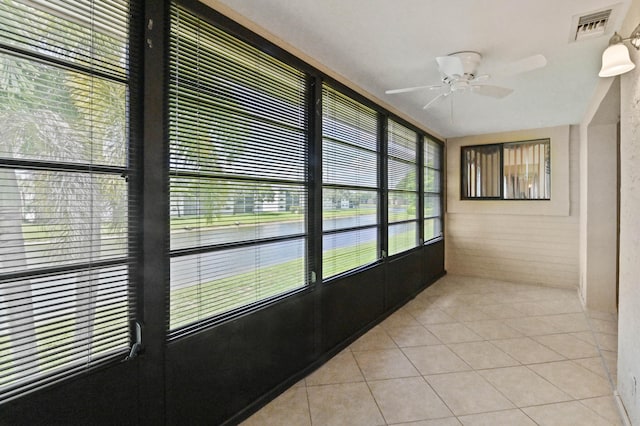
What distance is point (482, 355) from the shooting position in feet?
9.91

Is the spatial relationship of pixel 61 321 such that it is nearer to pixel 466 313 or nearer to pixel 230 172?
pixel 230 172

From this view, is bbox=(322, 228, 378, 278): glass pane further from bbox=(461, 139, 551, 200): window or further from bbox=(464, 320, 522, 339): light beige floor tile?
bbox=(461, 139, 551, 200): window

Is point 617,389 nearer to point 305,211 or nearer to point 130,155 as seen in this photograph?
point 305,211

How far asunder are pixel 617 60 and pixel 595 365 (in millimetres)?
2443

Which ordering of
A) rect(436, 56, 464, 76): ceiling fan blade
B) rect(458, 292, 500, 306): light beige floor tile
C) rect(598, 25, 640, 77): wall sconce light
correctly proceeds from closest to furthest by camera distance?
rect(598, 25, 640, 77): wall sconce light < rect(436, 56, 464, 76): ceiling fan blade < rect(458, 292, 500, 306): light beige floor tile

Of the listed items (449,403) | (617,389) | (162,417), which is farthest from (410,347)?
(162,417)

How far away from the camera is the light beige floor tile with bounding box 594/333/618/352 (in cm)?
312

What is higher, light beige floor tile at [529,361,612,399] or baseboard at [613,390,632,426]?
baseboard at [613,390,632,426]

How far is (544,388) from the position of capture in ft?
8.14

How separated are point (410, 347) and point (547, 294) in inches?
119

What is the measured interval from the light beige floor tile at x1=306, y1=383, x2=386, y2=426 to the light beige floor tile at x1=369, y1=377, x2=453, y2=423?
0.07m

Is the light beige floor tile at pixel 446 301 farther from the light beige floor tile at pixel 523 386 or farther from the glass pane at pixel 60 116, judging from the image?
the glass pane at pixel 60 116

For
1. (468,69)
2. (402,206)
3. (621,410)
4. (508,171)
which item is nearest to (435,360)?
(621,410)

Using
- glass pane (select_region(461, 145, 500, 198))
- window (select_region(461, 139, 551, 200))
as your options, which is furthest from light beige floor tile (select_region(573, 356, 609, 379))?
glass pane (select_region(461, 145, 500, 198))
